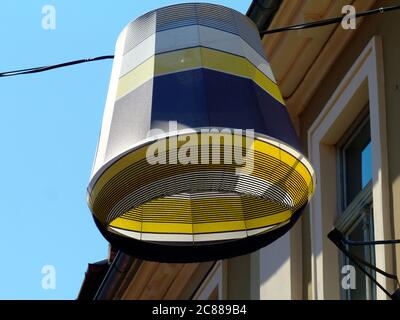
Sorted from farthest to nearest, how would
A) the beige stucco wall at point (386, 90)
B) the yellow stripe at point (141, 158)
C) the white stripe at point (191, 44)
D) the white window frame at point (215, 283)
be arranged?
the white window frame at point (215, 283), the beige stucco wall at point (386, 90), the white stripe at point (191, 44), the yellow stripe at point (141, 158)

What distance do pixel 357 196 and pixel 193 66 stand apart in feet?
8.99

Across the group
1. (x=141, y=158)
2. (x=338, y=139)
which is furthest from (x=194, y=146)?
(x=338, y=139)

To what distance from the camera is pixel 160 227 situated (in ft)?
22.7

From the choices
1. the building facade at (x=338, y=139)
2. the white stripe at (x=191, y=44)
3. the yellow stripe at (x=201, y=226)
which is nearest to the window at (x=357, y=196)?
the building facade at (x=338, y=139)

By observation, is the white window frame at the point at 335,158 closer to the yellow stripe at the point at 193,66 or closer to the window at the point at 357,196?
the window at the point at 357,196

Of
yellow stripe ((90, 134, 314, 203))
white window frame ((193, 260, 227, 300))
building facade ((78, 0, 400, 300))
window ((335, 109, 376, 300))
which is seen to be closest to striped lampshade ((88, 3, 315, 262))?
yellow stripe ((90, 134, 314, 203))

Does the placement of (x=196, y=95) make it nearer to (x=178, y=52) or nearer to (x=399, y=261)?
(x=178, y=52)

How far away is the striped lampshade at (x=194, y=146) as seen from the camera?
6.29 m

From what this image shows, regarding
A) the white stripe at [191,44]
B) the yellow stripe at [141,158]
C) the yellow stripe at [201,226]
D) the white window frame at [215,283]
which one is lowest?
the yellow stripe at [201,226]

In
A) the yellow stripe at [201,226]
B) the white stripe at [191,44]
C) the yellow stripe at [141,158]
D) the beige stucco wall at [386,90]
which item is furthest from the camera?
the beige stucco wall at [386,90]

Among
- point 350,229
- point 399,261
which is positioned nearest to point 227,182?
point 399,261

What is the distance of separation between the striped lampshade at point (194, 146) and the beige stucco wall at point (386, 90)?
144cm

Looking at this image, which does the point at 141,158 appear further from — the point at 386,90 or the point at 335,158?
the point at 335,158
